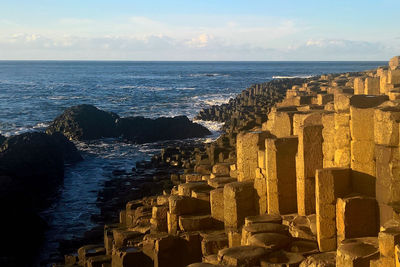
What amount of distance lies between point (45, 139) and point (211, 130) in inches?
418

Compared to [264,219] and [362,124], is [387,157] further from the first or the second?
[264,219]

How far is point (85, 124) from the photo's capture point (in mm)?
31766

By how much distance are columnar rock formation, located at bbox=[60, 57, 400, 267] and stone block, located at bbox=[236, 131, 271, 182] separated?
0.7 inches

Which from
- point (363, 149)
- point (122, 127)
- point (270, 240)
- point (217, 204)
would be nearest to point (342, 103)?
point (363, 149)

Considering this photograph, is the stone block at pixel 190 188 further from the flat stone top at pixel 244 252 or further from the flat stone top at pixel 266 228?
the flat stone top at pixel 244 252

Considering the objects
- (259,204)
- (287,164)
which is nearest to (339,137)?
(287,164)

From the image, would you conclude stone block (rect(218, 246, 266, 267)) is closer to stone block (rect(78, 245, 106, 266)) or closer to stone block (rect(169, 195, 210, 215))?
stone block (rect(169, 195, 210, 215))

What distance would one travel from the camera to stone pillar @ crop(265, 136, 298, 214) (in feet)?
24.8

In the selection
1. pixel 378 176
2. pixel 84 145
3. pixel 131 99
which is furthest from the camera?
pixel 131 99

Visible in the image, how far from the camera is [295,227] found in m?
6.81

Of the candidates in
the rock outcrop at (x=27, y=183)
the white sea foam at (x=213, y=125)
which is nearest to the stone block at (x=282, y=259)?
the rock outcrop at (x=27, y=183)

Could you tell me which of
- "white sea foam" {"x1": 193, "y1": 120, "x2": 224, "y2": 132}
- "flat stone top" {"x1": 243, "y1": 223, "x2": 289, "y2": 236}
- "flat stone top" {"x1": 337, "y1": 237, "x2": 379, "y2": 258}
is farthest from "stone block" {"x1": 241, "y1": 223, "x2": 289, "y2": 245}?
"white sea foam" {"x1": 193, "y1": 120, "x2": 224, "y2": 132}

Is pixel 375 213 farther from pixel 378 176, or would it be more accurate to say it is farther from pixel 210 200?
pixel 210 200

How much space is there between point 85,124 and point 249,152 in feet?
80.0
